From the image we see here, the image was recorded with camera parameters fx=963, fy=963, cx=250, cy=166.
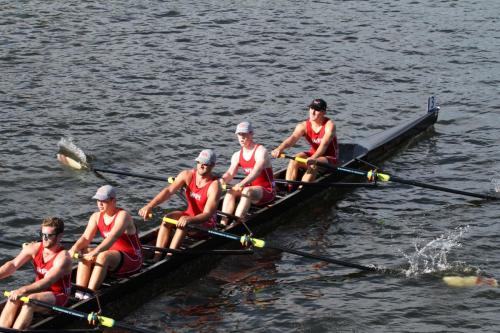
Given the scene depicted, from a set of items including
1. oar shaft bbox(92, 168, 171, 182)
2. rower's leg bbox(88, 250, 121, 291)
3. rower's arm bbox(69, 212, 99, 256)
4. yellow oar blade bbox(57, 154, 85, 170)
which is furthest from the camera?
yellow oar blade bbox(57, 154, 85, 170)

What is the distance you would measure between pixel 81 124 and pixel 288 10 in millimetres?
13591

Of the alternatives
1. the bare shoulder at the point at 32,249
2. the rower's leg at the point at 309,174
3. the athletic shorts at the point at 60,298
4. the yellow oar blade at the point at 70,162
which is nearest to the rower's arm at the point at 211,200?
the athletic shorts at the point at 60,298

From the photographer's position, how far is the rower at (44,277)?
1384 cm

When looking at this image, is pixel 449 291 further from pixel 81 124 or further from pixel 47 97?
pixel 47 97

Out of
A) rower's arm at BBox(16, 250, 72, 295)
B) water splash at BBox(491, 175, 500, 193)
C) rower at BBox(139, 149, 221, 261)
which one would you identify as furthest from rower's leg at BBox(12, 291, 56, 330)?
water splash at BBox(491, 175, 500, 193)

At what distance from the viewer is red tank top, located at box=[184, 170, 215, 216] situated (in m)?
17.0

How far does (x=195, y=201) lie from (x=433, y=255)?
15.7 feet

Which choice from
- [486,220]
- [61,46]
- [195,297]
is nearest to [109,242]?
[195,297]

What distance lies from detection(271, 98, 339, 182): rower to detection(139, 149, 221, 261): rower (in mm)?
3595

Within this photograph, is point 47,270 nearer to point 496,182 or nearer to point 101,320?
point 101,320

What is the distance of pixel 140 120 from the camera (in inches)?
1016

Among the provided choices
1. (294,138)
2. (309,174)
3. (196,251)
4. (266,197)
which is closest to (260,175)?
(266,197)

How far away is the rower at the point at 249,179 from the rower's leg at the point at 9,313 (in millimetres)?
5401

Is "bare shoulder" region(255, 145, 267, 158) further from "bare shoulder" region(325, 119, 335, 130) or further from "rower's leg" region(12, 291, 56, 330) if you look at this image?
"rower's leg" region(12, 291, 56, 330)
